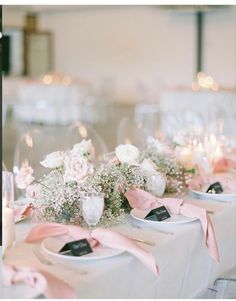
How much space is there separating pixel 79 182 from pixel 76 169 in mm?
55

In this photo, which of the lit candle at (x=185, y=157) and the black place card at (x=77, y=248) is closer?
the black place card at (x=77, y=248)

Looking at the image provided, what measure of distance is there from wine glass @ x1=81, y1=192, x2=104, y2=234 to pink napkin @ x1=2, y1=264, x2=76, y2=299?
17.7 inches

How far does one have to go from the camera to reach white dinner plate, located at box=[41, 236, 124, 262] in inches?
69.2

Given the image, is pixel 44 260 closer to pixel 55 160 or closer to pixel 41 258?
pixel 41 258

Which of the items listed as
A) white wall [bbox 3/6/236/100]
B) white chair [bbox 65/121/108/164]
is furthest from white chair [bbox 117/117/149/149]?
white wall [bbox 3/6/236/100]

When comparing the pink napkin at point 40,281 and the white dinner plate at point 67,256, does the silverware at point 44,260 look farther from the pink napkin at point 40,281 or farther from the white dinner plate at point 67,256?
the pink napkin at point 40,281

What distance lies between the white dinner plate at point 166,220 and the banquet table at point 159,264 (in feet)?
0.07

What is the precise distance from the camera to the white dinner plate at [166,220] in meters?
2.17

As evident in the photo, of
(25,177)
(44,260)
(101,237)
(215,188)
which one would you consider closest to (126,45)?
(215,188)

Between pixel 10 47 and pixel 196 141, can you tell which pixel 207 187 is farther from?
pixel 10 47

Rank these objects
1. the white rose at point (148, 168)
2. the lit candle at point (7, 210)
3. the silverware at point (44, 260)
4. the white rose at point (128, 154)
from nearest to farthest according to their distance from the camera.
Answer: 1. the silverware at point (44, 260)
2. the lit candle at point (7, 210)
3. the white rose at point (128, 154)
4. the white rose at point (148, 168)

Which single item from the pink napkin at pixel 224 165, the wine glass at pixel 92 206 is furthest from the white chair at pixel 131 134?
the wine glass at pixel 92 206

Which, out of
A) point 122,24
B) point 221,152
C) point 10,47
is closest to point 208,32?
point 122,24

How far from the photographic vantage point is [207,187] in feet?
9.05
